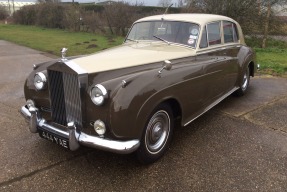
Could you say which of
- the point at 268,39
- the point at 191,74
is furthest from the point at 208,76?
the point at 268,39

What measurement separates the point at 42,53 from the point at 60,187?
30.9ft

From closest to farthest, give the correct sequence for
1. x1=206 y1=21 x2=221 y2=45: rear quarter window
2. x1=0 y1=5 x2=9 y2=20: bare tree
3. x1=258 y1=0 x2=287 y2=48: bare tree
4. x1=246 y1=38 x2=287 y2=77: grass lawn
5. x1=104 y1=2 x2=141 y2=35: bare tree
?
x1=206 y1=21 x2=221 y2=45: rear quarter window, x1=246 y1=38 x2=287 y2=77: grass lawn, x1=258 y1=0 x2=287 y2=48: bare tree, x1=104 y1=2 x2=141 y2=35: bare tree, x1=0 y1=5 x2=9 y2=20: bare tree

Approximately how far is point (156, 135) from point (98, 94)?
3.02ft

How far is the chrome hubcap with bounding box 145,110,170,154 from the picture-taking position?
3.53 metres

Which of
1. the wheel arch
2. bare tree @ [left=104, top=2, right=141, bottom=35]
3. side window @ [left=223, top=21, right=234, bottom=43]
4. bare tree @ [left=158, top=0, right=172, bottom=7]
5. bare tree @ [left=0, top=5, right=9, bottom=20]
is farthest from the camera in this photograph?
bare tree @ [left=0, top=5, right=9, bottom=20]

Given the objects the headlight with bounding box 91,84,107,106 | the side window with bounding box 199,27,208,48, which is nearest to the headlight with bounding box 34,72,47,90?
the headlight with bounding box 91,84,107,106

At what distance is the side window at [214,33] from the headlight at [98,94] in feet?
7.85

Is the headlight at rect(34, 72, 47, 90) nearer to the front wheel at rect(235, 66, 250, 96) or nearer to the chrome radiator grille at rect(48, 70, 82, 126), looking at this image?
the chrome radiator grille at rect(48, 70, 82, 126)

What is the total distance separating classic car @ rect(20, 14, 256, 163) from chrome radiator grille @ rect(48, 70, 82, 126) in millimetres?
11

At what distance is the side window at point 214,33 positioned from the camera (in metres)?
4.93

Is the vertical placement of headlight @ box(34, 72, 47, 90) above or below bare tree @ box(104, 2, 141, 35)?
below

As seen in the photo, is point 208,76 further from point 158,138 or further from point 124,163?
point 124,163

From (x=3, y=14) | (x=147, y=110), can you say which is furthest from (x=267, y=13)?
(x=3, y=14)

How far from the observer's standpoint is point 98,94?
10.3ft
